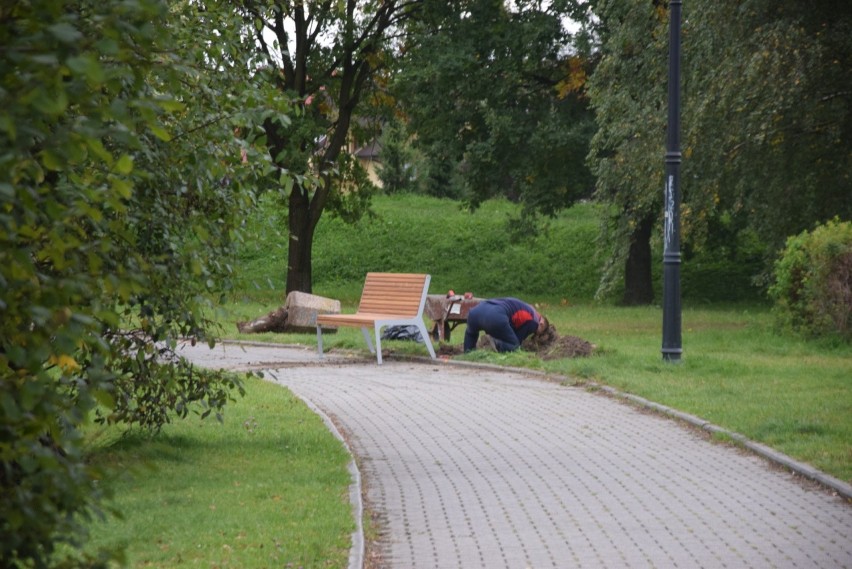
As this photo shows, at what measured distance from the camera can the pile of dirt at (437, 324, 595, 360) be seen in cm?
1780

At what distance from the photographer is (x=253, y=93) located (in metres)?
8.34

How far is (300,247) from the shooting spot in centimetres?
3241

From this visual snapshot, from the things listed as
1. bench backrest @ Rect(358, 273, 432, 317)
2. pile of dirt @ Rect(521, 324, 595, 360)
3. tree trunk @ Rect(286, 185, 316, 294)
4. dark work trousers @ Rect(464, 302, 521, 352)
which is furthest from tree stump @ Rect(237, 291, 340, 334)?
tree trunk @ Rect(286, 185, 316, 294)

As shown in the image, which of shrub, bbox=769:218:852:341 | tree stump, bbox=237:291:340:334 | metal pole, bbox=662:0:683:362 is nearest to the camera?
metal pole, bbox=662:0:683:362

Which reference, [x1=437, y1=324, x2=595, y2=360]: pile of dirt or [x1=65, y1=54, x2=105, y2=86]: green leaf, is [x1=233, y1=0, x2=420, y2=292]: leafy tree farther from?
[x1=65, y1=54, x2=105, y2=86]: green leaf

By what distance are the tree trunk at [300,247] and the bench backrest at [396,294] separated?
12376mm

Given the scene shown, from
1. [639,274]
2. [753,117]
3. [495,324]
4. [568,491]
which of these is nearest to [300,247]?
[639,274]

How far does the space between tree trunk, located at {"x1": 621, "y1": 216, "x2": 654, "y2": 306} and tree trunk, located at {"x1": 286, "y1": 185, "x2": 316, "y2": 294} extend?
8.44m

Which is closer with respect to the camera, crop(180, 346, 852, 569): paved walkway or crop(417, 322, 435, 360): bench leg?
crop(180, 346, 852, 569): paved walkway

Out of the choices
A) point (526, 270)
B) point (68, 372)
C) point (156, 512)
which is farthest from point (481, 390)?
point (526, 270)

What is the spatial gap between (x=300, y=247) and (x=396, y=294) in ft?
44.7

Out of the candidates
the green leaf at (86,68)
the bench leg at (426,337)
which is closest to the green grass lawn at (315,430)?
the bench leg at (426,337)

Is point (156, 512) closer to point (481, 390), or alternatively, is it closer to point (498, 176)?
point (481, 390)

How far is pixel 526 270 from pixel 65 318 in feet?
127
